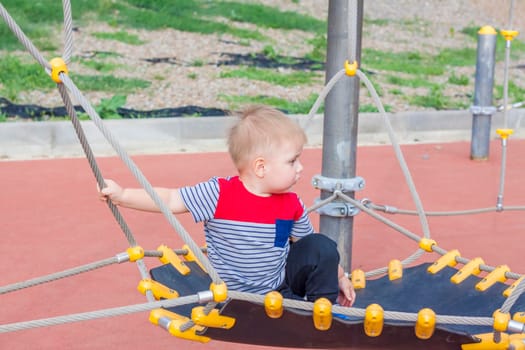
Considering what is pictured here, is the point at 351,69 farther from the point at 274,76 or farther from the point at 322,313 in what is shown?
the point at 274,76

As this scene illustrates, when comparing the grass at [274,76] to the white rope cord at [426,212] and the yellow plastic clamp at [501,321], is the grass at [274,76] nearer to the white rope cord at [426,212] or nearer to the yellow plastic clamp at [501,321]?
the white rope cord at [426,212]

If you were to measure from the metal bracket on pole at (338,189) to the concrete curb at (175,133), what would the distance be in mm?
3268

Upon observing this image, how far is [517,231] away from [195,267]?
2.40 metres

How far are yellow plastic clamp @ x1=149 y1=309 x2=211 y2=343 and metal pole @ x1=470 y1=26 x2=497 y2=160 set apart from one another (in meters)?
4.39

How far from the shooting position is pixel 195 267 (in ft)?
8.73

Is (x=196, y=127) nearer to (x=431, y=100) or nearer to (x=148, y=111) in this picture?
(x=148, y=111)

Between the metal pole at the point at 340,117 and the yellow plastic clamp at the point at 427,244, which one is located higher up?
the metal pole at the point at 340,117

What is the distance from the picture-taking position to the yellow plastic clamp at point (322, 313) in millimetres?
2014

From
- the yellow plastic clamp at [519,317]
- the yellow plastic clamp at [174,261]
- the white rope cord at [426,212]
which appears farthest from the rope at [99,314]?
the white rope cord at [426,212]

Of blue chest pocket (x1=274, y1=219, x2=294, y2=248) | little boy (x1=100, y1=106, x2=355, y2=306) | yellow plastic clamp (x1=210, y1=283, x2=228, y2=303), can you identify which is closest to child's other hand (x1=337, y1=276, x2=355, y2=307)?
little boy (x1=100, y1=106, x2=355, y2=306)

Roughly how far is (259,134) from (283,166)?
0.36 feet

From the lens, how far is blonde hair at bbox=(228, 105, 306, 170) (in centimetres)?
222

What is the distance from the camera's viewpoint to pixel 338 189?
3123 millimetres

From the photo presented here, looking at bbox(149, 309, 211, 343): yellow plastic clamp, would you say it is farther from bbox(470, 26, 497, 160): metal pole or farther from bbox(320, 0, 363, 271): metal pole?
bbox(470, 26, 497, 160): metal pole
